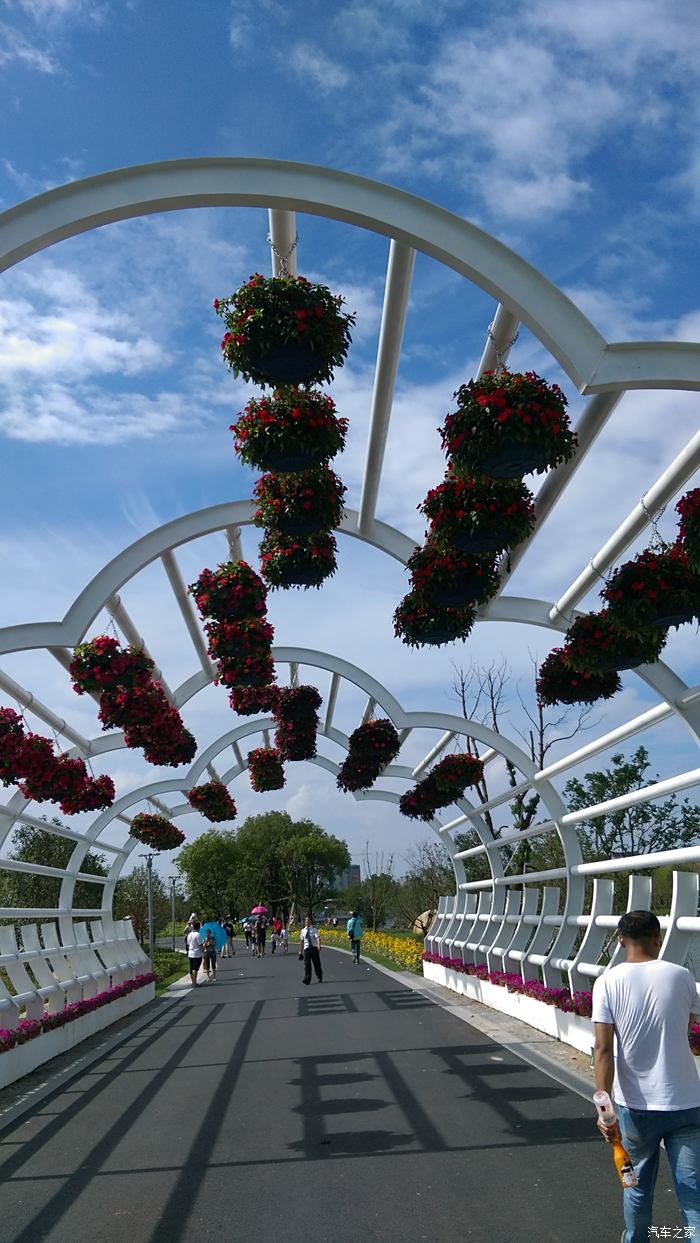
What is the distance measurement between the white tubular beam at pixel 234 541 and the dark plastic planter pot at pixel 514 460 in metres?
7.01

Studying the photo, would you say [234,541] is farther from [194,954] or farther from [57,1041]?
[194,954]

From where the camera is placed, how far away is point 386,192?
6.41 m

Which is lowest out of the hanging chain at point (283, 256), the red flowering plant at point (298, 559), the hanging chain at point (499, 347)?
the red flowering plant at point (298, 559)

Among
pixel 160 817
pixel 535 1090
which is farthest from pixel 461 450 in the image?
pixel 160 817

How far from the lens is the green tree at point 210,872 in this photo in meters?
69.2

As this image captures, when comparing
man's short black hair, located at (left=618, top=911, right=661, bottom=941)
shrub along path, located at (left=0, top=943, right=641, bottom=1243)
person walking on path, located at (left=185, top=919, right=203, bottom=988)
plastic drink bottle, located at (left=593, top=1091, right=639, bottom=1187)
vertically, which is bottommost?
shrub along path, located at (left=0, top=943, right=641, bottom=1243)

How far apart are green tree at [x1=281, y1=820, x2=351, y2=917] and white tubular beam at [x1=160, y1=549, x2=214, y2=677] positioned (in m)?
53.9

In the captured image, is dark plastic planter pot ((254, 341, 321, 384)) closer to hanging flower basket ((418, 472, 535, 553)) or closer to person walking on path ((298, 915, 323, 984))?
hanging flower basket ((418, 472, 535, 553))

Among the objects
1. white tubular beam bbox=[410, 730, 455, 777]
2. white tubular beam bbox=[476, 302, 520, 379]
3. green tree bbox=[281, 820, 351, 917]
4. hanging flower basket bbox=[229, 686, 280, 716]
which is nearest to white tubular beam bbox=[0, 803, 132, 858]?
hanging flower basket bbox=[229, 686, 280, 716]

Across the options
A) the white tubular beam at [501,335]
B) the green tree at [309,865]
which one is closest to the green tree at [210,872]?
the green tree at [309,865]

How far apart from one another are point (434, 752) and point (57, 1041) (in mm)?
9669

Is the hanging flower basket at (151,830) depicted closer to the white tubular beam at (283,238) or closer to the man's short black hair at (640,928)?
the white tubular beam at (283,238)

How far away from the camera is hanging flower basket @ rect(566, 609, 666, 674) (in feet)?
29.1

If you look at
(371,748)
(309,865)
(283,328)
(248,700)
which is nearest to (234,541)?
(248,700)
